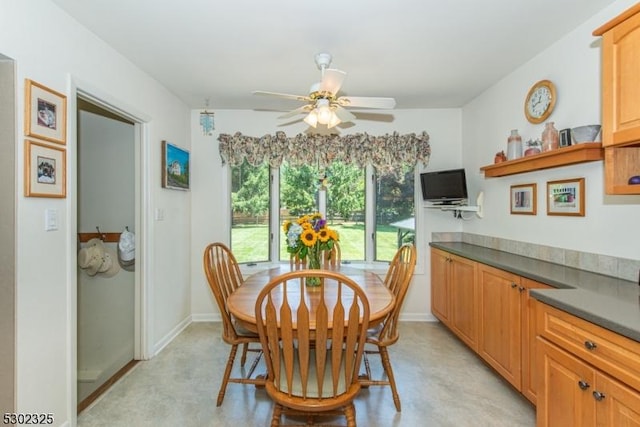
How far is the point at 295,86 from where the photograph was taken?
3.12 meters

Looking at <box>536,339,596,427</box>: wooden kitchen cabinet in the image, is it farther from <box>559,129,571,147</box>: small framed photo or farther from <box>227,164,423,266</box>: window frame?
<box>227,164,423,266</box>: window frame

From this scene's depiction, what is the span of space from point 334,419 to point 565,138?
89.4 inches

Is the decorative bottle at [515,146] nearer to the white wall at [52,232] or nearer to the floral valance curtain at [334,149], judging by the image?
the floral valance curtain at [334,149]

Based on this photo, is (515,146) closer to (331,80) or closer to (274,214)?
(331,80)

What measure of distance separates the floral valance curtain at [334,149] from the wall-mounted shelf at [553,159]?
3.47 feet

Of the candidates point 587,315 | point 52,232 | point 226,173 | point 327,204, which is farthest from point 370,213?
point 52,232

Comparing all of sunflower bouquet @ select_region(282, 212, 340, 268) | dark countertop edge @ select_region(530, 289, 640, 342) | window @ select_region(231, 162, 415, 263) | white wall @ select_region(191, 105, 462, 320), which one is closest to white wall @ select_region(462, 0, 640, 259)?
white wall @ select_region(191, 105, 462, 320)

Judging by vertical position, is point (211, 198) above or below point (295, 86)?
below

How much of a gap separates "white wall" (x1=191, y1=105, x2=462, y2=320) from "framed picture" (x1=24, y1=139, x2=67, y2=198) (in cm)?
196

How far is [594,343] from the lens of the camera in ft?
4.20

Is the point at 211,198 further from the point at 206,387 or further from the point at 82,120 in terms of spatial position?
the point at 206,387

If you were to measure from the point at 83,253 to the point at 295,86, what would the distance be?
2472mm

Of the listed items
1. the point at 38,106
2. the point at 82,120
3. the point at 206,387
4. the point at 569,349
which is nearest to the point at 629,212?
the point at 569,349

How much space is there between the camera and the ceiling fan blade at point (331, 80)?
6.24ft
